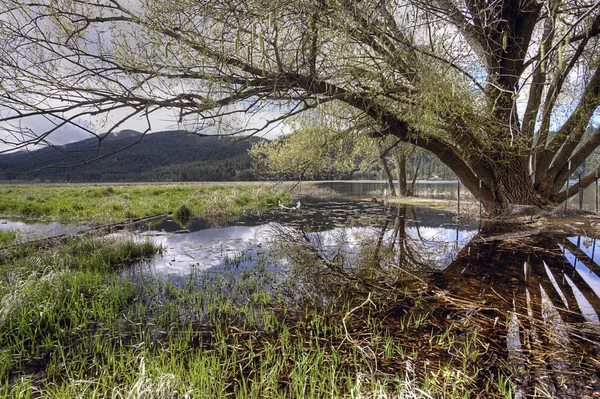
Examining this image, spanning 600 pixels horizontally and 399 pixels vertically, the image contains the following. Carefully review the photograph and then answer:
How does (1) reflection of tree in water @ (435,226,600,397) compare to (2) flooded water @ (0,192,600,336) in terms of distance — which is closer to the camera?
(1) reflection of tree in water @ (435,226,600,397)

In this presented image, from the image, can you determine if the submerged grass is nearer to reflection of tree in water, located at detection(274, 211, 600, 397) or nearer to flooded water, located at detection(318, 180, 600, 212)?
reflection of tree in water, located at detection(274, 211, 600, 397)

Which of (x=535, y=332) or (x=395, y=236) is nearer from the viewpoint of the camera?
(x=535, y=332)

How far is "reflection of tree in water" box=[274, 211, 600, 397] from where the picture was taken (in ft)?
7.36

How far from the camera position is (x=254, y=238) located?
8242 mm

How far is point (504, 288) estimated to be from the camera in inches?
152

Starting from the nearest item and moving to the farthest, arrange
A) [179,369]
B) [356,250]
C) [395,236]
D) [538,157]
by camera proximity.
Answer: [179,369], [356,250], [395,236], [538,157]

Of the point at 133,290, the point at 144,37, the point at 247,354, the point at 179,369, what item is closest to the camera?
the point at 179,369

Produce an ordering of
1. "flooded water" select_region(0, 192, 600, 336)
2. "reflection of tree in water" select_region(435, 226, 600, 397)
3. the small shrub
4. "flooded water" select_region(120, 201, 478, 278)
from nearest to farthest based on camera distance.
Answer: "reflection of tree in water" select_region(435, 226, 600, 397) → "flooded water" select_region(0, 192, 600, 336) → "flooded water" select_region(120, 201, 478, 278) → the small shrub

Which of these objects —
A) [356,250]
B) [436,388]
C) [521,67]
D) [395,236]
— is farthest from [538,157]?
[436,388]

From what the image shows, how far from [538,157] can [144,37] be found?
35.2 feet

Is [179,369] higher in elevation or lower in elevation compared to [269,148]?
lower

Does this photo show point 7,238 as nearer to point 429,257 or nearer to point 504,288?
point 429,257

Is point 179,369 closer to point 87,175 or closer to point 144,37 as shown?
point 144,37

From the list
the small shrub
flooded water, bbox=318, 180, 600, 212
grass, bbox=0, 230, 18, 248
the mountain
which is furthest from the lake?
the mountain
